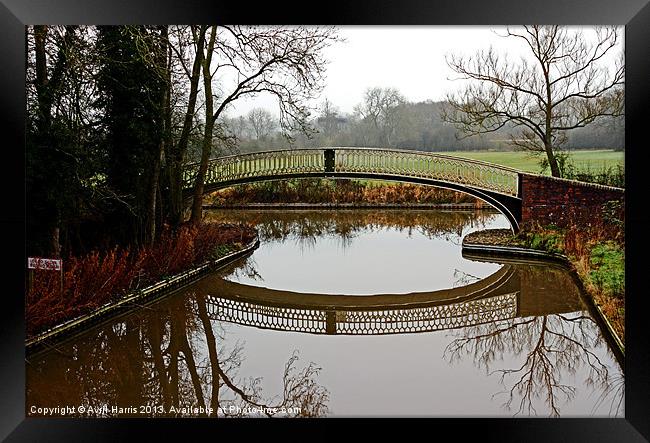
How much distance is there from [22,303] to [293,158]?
9.98 feet

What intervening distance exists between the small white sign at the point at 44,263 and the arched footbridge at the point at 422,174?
7.50 feet

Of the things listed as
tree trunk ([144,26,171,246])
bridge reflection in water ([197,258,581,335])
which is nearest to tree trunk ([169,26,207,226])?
tree trunk ([144,26,171,246])

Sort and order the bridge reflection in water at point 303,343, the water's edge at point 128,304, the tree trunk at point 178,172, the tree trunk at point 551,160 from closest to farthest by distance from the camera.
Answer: the bridge reflection in water at point 303,343
the water's edge at point 128,304
the tree trunk at point 551,160
the tree trunk at point 178,172

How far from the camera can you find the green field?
19.7 feet

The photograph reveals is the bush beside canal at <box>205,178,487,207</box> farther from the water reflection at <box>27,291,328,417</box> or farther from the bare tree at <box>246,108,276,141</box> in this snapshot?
the water reflection at <box>27,291,328,417</box>

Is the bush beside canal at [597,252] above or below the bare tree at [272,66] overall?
below

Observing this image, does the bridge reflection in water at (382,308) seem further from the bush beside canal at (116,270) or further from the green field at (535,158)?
the green field at (535,158)

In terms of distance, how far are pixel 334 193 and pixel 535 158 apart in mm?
2011

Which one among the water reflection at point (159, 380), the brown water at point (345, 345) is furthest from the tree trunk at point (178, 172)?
the water reflection at point (159, 380)

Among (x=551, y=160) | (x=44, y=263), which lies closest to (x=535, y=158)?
(x=551, y=160)

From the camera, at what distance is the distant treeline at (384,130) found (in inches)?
247

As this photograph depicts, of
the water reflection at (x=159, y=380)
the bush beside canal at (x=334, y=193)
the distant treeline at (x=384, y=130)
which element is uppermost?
the distant treeline at (x=384, y=130)
